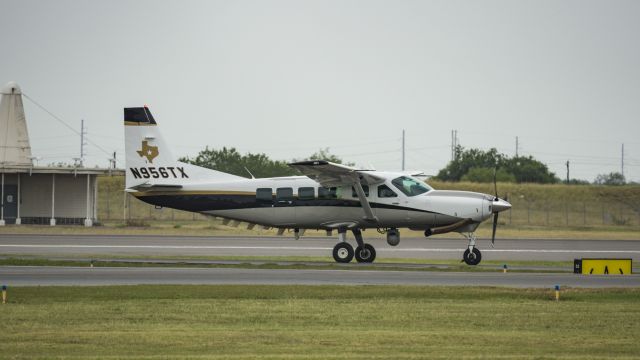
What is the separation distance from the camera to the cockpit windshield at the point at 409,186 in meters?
33.5

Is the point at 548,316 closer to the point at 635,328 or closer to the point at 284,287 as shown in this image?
the point at 635,328

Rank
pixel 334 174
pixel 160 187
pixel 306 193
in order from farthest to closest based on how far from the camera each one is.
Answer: pixel 160 187 → pixel 306 193 → pixel 334 174

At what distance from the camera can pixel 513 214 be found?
7456cm

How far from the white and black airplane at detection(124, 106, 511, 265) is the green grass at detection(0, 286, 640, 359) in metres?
9.43

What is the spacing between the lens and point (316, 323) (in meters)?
18.3

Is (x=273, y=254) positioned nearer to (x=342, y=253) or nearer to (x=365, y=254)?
(x=342, y=253)

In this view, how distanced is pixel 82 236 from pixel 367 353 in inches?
1457

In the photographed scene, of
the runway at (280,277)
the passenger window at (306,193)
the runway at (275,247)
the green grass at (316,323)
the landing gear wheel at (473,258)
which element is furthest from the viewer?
the runway at (275,247)

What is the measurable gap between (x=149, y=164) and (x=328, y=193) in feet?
22.6

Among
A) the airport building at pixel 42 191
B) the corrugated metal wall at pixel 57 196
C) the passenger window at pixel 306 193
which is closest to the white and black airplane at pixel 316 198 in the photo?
the passenger window at pixel 306 193

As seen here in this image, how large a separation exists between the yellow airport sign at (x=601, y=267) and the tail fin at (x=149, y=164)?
13.4m

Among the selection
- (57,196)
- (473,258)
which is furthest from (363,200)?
(57,196)

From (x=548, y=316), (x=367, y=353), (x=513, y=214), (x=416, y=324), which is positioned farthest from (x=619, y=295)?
(x=513, y=214)

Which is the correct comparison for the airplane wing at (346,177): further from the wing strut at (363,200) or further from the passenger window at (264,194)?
the passenger window at (264,194)
